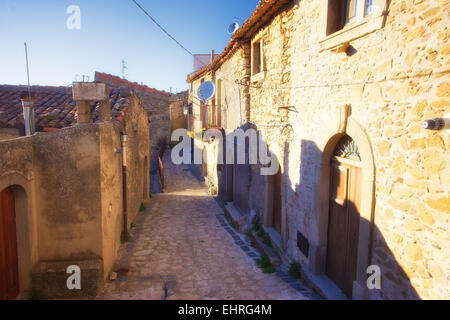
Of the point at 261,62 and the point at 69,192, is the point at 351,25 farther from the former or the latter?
the point at 69,192

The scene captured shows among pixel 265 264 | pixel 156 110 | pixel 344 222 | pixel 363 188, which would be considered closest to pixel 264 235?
pixel 265 264

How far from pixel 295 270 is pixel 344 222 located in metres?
1.71

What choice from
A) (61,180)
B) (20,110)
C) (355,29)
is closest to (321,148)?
(355,29)

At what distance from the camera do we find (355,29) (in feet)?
13.0

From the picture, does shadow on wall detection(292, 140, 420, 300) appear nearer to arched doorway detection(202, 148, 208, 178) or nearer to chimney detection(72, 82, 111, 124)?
chimney detection(72, 82, 111, 124)

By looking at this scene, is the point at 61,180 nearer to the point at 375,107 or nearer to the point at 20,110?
the point at 20,110

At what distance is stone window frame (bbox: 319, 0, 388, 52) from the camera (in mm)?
3490

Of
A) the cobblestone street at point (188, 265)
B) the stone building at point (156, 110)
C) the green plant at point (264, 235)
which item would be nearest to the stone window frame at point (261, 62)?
the green plant at point (264, 235)

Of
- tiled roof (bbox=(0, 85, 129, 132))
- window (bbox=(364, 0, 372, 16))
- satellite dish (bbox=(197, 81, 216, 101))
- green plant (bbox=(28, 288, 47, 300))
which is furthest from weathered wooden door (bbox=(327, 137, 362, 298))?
satellite dish (bbox=(197, 81, 216, 101))

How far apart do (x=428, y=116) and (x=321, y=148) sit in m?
2.13

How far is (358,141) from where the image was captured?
3.95m

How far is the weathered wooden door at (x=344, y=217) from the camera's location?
14.3 ft

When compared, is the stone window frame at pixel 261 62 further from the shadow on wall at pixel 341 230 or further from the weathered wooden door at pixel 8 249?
the weathered wooden door at pixel 8 249
